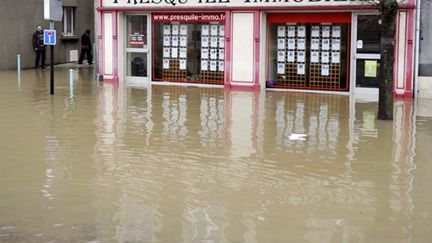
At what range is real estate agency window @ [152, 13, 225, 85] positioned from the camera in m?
19.2

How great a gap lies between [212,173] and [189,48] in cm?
1162

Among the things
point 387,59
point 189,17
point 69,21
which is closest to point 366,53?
point 387,59

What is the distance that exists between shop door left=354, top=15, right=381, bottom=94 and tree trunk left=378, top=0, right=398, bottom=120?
462 cm

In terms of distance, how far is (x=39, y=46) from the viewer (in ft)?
89.0

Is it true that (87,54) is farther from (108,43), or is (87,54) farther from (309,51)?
(309,51)

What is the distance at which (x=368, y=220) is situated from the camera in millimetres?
6547

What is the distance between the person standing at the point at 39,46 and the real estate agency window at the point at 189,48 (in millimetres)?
8460

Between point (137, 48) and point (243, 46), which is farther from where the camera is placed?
point (137, 48)

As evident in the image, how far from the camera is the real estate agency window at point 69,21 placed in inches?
1198

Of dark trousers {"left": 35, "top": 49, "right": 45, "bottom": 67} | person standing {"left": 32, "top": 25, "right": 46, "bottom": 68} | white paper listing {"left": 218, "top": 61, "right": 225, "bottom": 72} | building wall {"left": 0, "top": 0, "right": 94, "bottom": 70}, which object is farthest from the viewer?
dark trousers {"left": 35, "top": 49, "right": 45, "bottom": 67}

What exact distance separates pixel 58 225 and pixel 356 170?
3.97 metres

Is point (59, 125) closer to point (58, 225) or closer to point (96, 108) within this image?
point (96, 108)

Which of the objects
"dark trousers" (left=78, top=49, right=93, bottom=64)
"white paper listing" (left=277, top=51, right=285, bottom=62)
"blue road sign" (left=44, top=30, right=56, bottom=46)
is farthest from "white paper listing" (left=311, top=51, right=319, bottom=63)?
"dark trousers" (left=78, top=49, right=93, bottom=64)

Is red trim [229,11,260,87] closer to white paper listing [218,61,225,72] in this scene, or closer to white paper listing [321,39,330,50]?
white paper listing [218,61,225,72]
